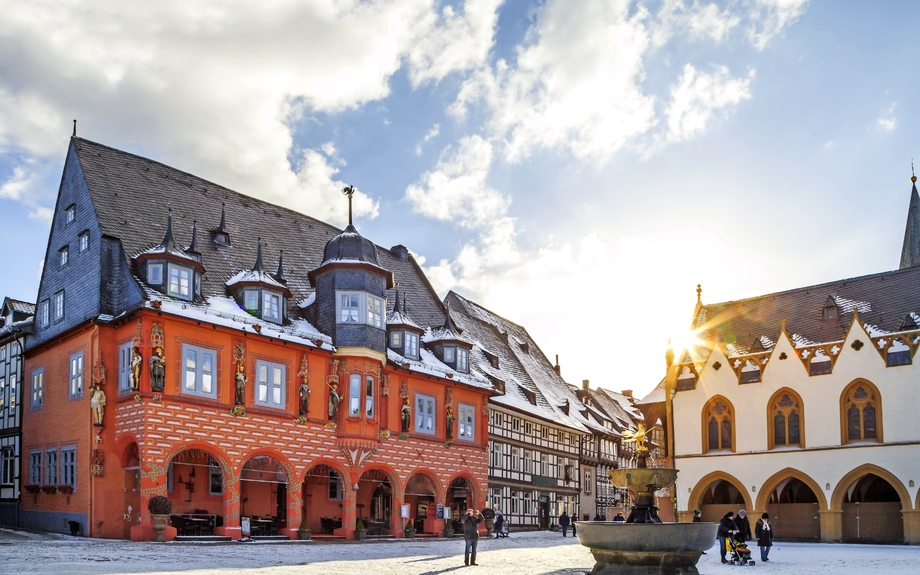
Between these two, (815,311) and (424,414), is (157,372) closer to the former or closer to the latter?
(424,414)

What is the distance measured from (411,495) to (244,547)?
15640 millimetres

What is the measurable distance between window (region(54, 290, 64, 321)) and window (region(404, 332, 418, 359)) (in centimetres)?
1334

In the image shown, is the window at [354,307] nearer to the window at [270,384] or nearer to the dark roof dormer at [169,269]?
the window at [270,384]

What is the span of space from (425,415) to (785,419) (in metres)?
15.9

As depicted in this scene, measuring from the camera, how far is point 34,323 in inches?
1385

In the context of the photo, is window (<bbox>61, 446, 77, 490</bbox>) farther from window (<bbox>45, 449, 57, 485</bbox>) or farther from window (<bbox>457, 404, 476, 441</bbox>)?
window (<bbox>457, 404, 476, 441</bbox>)

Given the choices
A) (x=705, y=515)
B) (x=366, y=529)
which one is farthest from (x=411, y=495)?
(x=705, y=515)

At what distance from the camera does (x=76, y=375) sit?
100ft

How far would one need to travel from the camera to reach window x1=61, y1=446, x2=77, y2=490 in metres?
29.8

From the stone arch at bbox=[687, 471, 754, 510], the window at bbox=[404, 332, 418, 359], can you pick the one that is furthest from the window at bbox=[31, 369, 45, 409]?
the stone arch at bbox=[687, 471, 754, 510]

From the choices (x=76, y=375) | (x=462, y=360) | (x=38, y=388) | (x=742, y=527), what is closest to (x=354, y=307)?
(x=462, y=360)

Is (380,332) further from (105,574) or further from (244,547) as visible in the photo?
(105,574)

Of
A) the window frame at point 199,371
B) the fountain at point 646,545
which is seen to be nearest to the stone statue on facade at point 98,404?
the window frame at point 199,371

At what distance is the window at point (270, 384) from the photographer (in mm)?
31984
